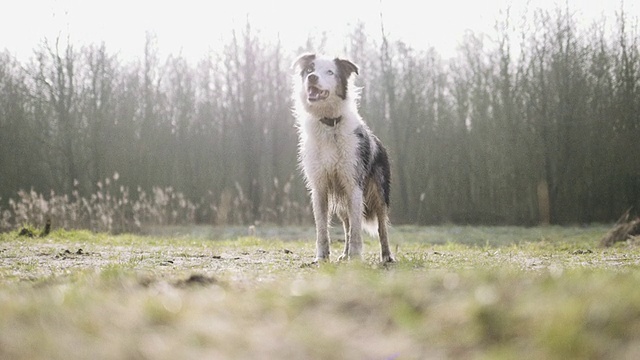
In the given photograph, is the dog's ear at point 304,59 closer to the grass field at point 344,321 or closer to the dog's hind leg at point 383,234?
the dog's hind leg at point 383,234

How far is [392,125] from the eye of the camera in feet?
111

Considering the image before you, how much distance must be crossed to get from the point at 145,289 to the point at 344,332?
200cm

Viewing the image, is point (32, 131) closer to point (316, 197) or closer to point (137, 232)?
point (137, 232)

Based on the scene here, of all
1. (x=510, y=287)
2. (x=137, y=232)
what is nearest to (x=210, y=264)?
(x=510, y=287)

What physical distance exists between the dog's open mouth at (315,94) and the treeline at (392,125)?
20.7m

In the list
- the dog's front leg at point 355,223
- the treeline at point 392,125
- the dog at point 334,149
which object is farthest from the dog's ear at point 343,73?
the treeline at point 392,125

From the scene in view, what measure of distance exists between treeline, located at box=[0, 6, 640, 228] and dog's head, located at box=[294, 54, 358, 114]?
2039 centimetres

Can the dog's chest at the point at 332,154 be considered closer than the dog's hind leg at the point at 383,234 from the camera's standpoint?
Yes

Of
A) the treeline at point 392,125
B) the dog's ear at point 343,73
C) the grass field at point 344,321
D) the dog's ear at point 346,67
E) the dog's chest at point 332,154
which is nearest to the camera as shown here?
the grass field at point 344,321

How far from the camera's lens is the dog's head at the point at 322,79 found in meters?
8.08

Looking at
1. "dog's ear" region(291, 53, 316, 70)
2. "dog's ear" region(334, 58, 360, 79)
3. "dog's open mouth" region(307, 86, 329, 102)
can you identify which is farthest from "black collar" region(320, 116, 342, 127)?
"dog's ear" region(291, 53, 316, 70)

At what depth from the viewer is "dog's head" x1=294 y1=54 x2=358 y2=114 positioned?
808 cm

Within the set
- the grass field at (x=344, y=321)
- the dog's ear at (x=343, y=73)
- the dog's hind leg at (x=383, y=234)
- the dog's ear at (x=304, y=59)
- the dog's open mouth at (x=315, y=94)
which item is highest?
the dog's ear at (x=304, y=59)

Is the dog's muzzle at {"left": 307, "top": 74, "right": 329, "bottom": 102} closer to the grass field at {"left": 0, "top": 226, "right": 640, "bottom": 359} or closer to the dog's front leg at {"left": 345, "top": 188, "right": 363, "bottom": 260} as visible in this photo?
the dog's front leg at {"left": 345, "top": 188, "right": 363, "bottom": 260}
